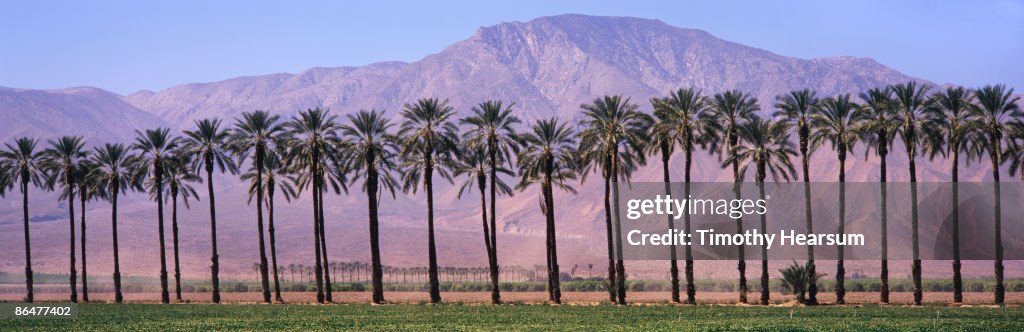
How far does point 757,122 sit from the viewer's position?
82312 mm

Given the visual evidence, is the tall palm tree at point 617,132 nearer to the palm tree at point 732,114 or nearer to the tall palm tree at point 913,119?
the palm tree at point 732,114

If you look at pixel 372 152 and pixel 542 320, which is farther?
pixel 372 152

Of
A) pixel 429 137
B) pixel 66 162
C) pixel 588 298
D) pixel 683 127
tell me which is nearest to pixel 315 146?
pixel 429 137

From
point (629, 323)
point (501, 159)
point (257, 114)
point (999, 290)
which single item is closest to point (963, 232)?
point (999, 290)

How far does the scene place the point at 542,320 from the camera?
2343 inches

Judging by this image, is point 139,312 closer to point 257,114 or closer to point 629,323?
point 257,114

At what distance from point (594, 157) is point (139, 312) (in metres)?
33.3

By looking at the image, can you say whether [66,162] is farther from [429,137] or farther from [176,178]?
[429,137]

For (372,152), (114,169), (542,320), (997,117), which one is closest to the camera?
(542,320)

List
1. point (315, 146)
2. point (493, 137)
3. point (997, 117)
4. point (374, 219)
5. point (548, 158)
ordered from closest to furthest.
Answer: point (997, 117) → point (548, 158) → point (493, 137) → point (315, 146) → point (374, 219)

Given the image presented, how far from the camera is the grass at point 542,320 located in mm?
51688

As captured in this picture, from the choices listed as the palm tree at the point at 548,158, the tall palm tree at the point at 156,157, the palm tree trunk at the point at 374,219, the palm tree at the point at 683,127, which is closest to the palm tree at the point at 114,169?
the tall palm tree at the point at 156,157

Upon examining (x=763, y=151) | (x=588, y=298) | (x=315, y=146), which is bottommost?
(x=588, y=298)

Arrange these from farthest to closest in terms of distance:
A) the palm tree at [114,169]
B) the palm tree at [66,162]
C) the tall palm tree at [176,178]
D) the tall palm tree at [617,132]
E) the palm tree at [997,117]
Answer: the palm tree at [114,169] < the palm tree at [66,162] < the tall palm tree at [176,178] < the tall palm tree at [617,132] < the palm tree at [997,117]
